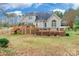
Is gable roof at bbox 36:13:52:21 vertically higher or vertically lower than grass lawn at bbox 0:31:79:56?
higher

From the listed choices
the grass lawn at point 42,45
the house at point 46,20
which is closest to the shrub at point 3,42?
the grass lawn at point 42,45

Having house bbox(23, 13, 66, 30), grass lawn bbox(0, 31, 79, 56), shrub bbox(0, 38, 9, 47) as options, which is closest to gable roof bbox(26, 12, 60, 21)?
house bbox(23, 13, 66, 30)

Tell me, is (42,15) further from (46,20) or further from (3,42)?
(3,42)

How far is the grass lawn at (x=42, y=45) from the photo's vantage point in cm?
128

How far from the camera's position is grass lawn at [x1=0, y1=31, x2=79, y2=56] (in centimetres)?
128

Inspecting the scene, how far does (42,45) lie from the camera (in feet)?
4.22

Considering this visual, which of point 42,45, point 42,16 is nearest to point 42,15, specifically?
point 42,16

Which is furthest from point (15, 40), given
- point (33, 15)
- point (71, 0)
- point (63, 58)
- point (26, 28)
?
point (71, 0)

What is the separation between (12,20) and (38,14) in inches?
7.5

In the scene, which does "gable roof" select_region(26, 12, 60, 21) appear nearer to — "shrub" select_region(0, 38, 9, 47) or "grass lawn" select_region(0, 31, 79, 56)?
"grass lawn" select_region(0, 31, 79, 56)

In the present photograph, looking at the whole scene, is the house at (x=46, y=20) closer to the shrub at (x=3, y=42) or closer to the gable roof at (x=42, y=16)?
the gable roof at (x=42, y=16)

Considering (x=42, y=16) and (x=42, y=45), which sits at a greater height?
(x=42, y=16)

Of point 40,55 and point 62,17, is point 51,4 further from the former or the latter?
point 40,55

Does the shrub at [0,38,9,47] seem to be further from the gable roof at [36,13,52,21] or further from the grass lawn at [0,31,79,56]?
the gable roof at [36,13,52,21]
